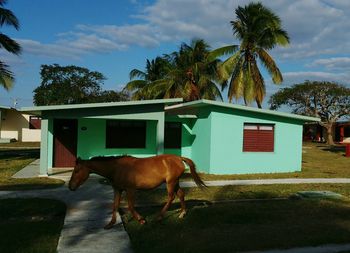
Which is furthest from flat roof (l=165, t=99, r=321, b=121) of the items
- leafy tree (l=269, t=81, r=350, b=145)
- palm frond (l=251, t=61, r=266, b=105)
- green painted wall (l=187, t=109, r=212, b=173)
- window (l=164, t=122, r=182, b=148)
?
leafy tree (l=269, t=81, r=350, b=145)

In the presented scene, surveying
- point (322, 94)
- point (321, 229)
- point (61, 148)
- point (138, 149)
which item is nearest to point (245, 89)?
point (138, 149)

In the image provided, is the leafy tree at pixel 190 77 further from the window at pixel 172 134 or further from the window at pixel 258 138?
the window at pixel 258 138

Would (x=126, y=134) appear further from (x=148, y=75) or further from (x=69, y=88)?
(x=69, y=88)

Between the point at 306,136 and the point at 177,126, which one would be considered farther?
the point at 306,136

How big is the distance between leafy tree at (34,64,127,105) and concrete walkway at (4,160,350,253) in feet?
141

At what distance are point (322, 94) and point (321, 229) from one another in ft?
159

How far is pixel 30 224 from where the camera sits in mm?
8641

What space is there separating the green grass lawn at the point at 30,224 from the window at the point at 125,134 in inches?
322

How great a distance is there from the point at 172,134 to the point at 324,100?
38.4 m

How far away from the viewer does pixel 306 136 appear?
6519 cm

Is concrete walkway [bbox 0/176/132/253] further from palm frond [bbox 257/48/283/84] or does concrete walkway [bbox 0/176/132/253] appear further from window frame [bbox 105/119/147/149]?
palm frond [bbox 257/48/283/84]

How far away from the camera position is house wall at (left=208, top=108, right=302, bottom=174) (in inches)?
711

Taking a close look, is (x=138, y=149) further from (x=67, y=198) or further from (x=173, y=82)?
(x=173, y=82)

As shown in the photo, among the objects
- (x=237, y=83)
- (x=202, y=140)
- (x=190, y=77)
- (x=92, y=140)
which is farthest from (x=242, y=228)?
(x=190, y=77)
